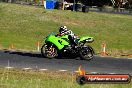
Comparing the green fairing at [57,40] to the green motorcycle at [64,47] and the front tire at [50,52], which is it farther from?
the front tire at [50,52]

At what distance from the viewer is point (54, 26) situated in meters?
48.5

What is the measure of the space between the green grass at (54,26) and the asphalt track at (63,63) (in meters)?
11.8

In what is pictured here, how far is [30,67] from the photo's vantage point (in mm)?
20719

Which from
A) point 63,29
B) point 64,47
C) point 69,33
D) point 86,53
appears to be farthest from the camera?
point 64,47

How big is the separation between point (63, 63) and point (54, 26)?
26.1 metres

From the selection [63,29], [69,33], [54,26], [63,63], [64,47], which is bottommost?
[54,26]

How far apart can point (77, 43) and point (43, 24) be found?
25.2 m

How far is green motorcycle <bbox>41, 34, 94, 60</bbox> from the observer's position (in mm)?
23984

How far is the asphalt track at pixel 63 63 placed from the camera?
21.2 metres

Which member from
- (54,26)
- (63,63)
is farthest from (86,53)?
(54,26)

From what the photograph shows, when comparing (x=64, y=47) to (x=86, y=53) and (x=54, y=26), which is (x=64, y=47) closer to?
(x=86, y=53)

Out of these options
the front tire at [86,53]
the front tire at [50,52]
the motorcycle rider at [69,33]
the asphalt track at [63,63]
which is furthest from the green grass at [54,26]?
the front tire at [86,53]

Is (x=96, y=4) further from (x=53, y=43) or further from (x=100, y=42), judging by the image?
(x=53, y=43)

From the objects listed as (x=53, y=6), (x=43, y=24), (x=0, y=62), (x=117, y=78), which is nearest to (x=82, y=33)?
(x=43, y=24)
